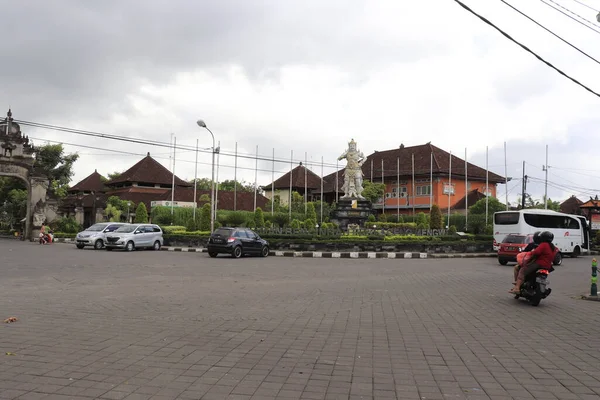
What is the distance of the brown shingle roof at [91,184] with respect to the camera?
62.7 m

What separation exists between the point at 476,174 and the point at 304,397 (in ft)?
176

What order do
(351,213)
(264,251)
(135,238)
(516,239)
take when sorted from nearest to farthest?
(516,239) → (264,251) → (135,238) → (351,213)

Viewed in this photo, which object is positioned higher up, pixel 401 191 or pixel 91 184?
pixel 91 184

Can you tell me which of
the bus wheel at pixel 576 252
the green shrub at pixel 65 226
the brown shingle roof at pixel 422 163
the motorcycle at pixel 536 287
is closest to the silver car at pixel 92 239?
the green shrub at pixel 65 226

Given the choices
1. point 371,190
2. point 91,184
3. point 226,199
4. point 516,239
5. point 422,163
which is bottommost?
point 516,239

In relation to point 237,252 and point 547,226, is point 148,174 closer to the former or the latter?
point 237,252

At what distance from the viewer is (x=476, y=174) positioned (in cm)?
5388

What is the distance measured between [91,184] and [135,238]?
136 ft

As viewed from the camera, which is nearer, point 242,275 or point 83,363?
point 83,363

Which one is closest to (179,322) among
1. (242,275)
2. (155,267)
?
(242,275)

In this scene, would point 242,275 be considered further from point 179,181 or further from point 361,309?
point 179,181

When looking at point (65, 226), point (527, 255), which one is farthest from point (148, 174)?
point (527, 255)

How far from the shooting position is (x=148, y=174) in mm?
55844

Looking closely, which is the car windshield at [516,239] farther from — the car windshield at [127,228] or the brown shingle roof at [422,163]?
the brown shingle roof at [422,163]
